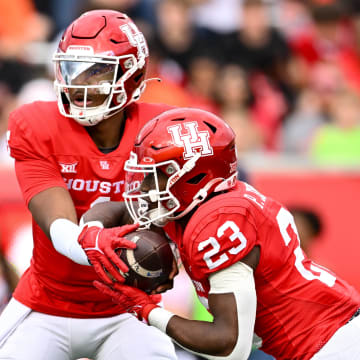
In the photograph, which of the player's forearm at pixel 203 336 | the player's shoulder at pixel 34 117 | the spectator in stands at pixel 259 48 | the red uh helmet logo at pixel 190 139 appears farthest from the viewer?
the spectator in stands at pixel 259 48

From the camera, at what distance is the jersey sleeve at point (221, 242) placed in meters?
2.96

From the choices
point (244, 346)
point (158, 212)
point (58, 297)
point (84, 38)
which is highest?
point (84, 38)

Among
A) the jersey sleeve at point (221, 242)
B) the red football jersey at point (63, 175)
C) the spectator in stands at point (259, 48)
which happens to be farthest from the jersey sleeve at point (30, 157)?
the spectator in stands at point (259, 48)

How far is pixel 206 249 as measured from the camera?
2.97m

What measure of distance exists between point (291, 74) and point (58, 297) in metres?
5.20

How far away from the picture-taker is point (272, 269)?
10.1 feet

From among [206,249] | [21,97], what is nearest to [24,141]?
[206,249]

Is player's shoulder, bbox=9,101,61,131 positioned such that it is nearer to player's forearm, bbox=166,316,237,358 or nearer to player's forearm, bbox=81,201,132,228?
player's forearm, bbox=81,201,132,228

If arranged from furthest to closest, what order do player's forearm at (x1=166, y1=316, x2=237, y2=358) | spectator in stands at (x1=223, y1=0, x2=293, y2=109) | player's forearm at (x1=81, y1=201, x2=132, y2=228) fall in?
spectator in stands at (x1=223, y1=0, x2=293, y2=109) < player's forearm at (x1=81, y1=201, x2=132, y2=228) < player's forearm at (x1=166, y1=316, x2=237, y2=358)

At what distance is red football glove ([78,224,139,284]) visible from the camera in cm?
310

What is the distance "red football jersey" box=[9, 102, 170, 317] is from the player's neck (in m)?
0.04

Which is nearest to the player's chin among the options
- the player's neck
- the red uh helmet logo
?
the red uh helmet logo

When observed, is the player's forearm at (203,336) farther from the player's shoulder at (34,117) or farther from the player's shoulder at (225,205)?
the player's shoulder at (34,117)

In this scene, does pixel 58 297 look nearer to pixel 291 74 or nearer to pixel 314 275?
pixel 314 275
